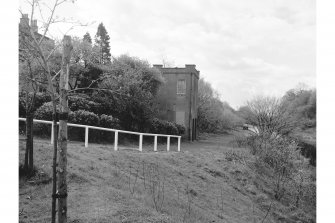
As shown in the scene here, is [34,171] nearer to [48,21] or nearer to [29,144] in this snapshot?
[29,144]

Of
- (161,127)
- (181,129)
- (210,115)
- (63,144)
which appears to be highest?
(210,115)

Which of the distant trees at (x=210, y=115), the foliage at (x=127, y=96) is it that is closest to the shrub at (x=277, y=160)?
the foliage at (x=127, y=96)

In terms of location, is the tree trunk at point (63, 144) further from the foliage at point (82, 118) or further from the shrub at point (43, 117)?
the foliage at point (82, 118)

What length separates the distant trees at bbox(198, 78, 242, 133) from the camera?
3122cm

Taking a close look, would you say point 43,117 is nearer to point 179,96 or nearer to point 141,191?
point 141,191

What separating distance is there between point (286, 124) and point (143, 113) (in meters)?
10.6

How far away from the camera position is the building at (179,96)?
963 inches

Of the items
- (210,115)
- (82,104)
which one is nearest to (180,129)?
(82,104)

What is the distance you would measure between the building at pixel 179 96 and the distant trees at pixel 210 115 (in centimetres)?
609

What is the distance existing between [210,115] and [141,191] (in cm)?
2512

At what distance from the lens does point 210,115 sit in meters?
32.2

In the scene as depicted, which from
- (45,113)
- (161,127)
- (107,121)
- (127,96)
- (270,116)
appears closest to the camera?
(45,113)

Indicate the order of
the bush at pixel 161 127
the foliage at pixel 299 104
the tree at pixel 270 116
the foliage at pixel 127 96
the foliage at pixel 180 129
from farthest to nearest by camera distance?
the tree at pixel 270 116
the foliage at pixel 180 129
the bush at pixel 161 127
the foliage at pixel 299 104
the foliage at pixel 127 96

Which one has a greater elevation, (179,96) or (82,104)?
(179,96)
